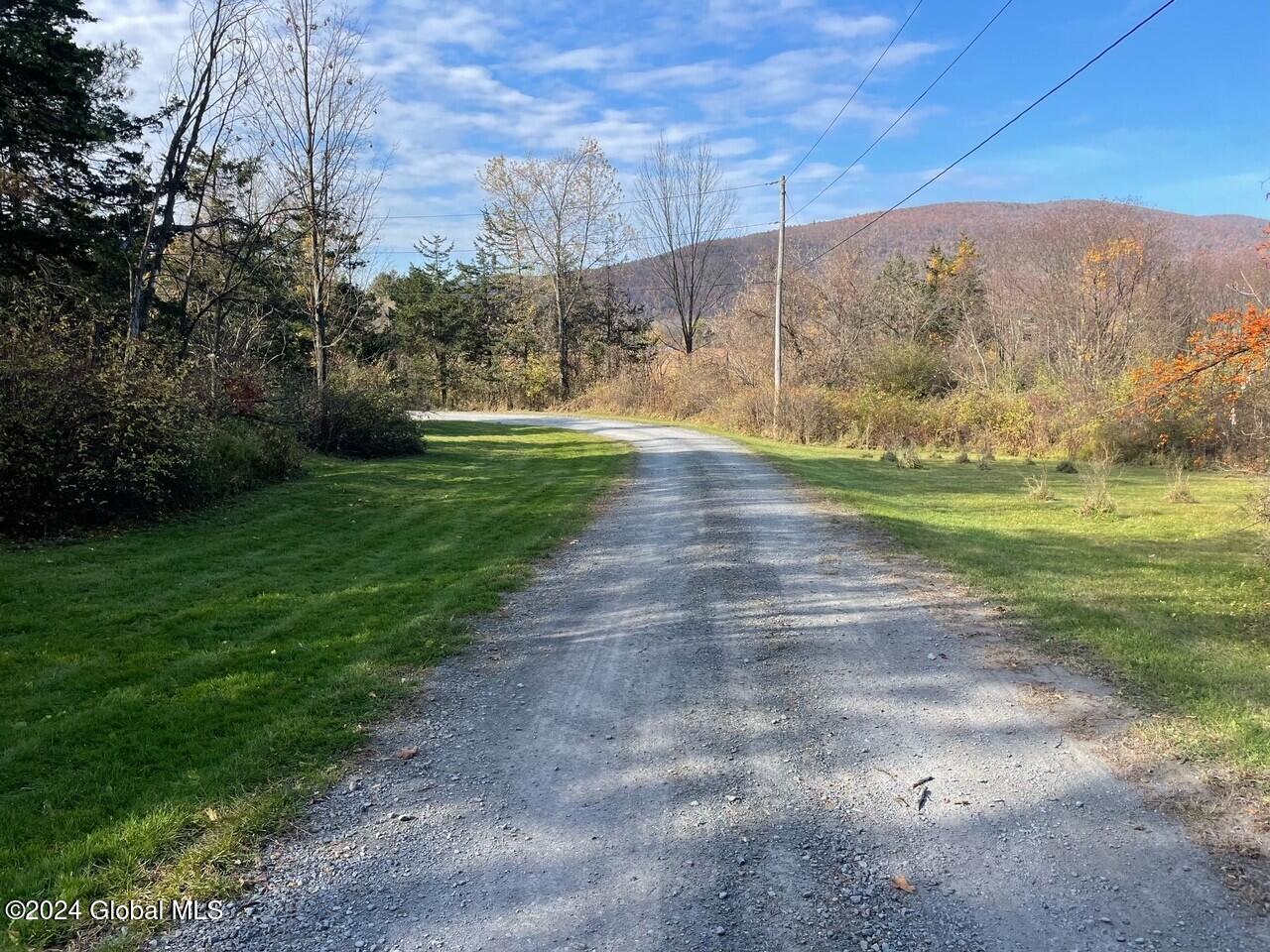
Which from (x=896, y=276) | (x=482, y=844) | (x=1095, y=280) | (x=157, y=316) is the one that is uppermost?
(x=896, y=276)

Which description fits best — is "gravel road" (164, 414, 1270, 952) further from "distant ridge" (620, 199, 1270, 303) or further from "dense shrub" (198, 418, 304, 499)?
"distant ridge" (620, 199, 1270, 303)

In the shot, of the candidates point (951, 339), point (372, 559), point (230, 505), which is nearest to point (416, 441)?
point (230, 505)

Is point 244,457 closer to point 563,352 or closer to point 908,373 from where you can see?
point 908,373

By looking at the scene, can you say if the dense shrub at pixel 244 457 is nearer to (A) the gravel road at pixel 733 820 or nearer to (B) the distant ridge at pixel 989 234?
(A) the gravel road at pixel 733 820

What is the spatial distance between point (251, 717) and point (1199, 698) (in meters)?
5.35

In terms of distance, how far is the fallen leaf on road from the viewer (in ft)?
8.72

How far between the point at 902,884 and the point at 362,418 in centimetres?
1715

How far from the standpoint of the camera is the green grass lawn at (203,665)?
3.00m

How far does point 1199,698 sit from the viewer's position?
4152 mm

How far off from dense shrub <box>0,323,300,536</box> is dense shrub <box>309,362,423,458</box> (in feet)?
22.4

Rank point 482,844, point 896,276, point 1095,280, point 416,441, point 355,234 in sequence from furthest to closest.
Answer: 1. point 896,276
2. point 1095,280
3. point 416,441
4. point 355,234
5. point 482,844

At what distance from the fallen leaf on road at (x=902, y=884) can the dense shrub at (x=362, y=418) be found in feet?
56.0

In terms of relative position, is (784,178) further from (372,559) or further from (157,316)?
(372,559)

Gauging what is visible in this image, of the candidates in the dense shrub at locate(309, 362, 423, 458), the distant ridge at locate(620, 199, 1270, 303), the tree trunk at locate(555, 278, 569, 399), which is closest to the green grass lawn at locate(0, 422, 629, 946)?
the dense shrub at locate(309, 362, 423, 458)
